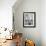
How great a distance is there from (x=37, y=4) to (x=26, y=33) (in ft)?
4.61

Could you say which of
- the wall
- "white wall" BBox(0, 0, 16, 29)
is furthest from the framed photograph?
"white wall" BBox(0, 0, 16, 29)

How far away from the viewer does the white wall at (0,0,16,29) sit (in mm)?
4242

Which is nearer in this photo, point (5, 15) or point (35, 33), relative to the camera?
point (5, 15)

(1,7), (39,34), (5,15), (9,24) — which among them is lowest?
(39,34)

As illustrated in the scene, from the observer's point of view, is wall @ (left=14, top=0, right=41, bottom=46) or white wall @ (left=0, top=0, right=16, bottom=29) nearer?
white wall @ (left=0, top=0, right=16, bottom=29)

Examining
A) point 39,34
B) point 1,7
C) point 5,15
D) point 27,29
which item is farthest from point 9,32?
point 39,34

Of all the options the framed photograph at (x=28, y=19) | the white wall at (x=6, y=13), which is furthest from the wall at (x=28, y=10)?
the white wall at (x=6, y=13)

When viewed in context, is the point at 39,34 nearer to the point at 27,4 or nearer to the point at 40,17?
the point at 40,17

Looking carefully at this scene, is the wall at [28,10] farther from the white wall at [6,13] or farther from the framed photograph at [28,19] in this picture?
the white wall at [6,13]

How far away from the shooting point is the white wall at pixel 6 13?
4.24 metres

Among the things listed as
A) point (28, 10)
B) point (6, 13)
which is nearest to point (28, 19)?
point (28, 10)

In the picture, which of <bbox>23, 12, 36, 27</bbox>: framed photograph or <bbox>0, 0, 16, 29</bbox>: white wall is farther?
<bbox>23, 12, 36, 27</bbox>: framed photograph

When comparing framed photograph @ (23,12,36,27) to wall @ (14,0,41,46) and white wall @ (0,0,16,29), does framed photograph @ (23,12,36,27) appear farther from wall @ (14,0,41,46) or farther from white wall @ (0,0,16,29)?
white wall @ (0,0,16,29)

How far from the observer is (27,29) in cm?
532
